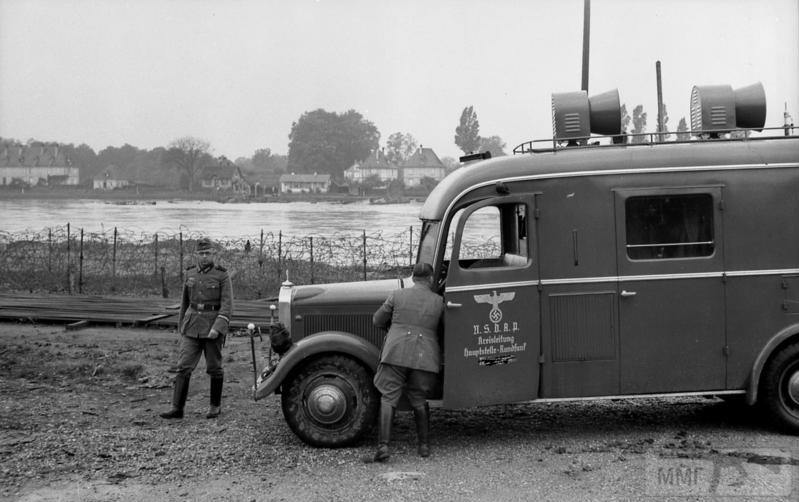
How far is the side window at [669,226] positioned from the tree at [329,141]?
1713 inches

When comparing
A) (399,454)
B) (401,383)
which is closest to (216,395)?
(399,454)

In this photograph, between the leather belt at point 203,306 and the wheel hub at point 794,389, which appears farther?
the leather belt at point 203,306

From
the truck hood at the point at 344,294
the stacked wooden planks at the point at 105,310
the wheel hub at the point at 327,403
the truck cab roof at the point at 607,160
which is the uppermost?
the truck cab roof at the point at 607,160

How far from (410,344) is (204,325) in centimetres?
282

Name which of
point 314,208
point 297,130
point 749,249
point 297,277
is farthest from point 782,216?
point 297,130

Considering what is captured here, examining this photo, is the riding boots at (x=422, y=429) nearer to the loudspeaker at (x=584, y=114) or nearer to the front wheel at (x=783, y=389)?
the loudspeaker at (x=584, y=114)

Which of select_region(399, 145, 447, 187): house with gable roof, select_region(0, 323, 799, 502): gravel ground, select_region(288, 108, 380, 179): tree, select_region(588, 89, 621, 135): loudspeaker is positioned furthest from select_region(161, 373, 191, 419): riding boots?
select_region(288, 108, 380, 179): tree

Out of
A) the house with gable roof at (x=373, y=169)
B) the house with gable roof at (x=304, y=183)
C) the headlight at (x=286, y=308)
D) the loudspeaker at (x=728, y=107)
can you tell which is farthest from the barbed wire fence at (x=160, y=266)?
the house with gable roof at (x=373, y=169)

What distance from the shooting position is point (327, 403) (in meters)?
6.72

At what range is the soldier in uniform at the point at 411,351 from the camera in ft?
21.1

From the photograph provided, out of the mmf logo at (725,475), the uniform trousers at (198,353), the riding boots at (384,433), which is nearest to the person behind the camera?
the mmf logo at (725,475)

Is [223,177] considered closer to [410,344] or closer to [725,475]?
[410,344]

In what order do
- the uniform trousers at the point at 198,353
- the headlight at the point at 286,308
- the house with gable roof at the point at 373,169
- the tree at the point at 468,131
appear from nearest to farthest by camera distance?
the headlight at the point at 286,308 → the uniform trousers at the point at 198,353 → the tree at the point at 468,131 → the house with gable roof at the point at 373,169

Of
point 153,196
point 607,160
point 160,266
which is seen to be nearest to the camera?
point 607,160
